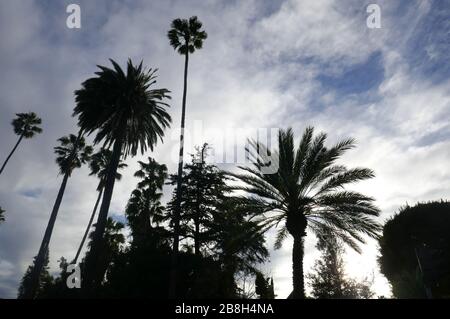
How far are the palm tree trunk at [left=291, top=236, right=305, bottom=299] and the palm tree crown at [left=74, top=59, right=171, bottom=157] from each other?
47.0 ft

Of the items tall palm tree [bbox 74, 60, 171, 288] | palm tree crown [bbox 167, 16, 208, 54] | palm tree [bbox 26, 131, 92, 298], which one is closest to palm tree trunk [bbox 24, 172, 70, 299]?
palm tree [bbox 26, 131, 92, 298]

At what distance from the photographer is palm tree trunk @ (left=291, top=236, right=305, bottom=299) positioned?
14.2 m

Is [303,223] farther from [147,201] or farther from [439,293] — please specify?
[147,201]

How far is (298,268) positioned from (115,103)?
1683cm

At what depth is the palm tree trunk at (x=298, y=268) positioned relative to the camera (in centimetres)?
1423

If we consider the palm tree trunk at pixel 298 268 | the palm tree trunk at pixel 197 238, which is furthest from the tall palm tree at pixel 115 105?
the palm tree trunk at pixel 298 268

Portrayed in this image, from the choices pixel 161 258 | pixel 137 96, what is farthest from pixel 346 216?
pixel 137 96

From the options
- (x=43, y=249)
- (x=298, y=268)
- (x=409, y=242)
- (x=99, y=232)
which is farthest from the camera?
(x=43, y=249)

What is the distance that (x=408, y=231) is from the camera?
2478 centimetres

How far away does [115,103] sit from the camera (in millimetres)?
22391

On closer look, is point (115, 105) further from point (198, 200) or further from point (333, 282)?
point (333, 282)

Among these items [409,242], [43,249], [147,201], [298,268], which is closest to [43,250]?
[43,249]

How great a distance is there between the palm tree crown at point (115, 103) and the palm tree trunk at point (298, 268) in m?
14.3
